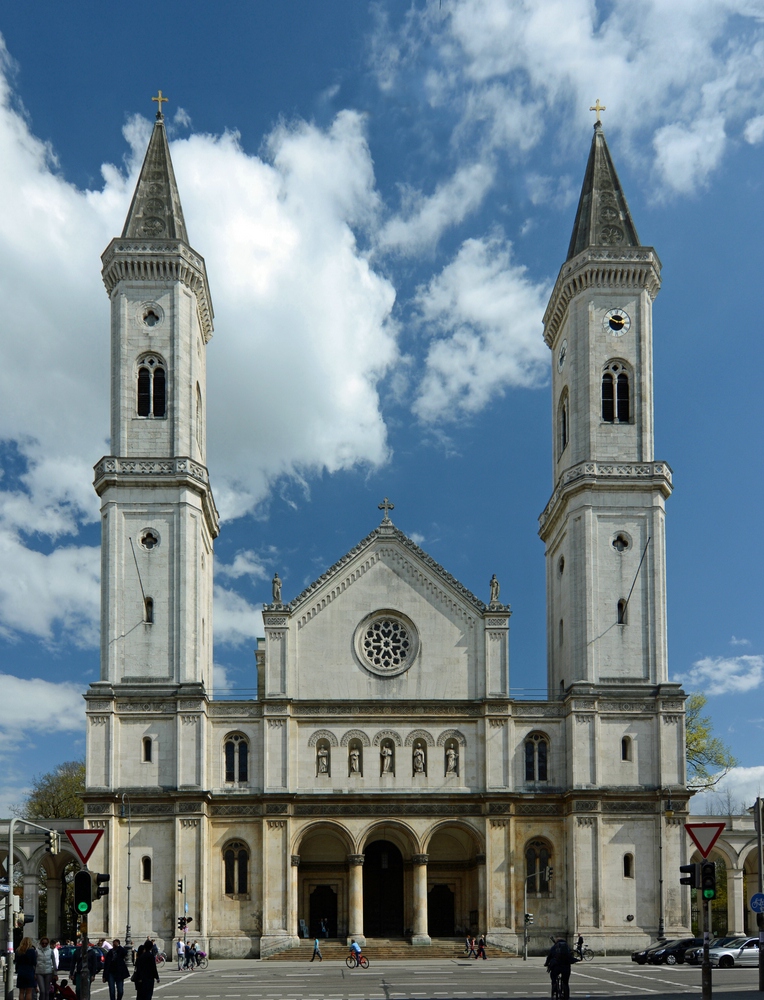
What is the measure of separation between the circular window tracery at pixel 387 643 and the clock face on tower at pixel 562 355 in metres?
17.1

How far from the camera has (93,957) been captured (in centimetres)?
3562

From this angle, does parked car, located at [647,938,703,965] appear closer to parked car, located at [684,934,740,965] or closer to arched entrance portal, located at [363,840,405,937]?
parked car, located at [684,934,740,965]

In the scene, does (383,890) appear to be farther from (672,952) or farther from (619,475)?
(619,475)

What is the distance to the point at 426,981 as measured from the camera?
Result: 45.9 metres

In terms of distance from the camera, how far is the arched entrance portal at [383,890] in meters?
64.4

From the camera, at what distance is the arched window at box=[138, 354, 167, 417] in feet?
218

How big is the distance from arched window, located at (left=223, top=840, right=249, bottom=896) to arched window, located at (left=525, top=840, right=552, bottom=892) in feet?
44.5

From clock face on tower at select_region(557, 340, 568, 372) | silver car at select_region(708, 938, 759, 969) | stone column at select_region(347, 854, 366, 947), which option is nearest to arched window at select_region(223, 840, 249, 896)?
stone column at select_region(347, 854, 366, 947)

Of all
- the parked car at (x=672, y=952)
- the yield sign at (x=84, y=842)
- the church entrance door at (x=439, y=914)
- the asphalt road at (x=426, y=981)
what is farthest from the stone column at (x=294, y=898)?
the yield sign at (x=84, y=842)

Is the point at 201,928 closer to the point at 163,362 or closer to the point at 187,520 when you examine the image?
the point at 187,520

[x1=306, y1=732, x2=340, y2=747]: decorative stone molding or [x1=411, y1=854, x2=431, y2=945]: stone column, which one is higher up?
[x1=306, y1=732, x2=340, y2=747]: decorative stone molding

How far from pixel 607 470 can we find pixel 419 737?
16.4m

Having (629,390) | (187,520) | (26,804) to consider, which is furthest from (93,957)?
(26,804)

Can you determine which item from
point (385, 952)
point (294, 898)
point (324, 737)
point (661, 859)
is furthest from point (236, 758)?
point (661, 859)
